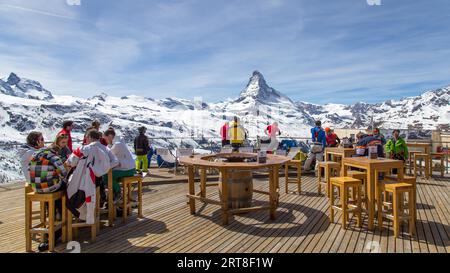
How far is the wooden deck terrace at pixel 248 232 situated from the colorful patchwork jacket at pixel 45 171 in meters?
0.76

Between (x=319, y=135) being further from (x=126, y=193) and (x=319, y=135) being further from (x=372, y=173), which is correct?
(x=126, y=193)

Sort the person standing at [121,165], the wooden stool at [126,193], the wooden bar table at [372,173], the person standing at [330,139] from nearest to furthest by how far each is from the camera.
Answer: the wooden bar table at [372,173] < the wooden stool at [126,193] < the person standing at [121,165] < the person standing at [330,139]

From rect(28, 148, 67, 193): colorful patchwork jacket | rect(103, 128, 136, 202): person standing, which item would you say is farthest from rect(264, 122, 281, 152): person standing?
rect(28, 148, 67, 193): colorful patchwork jacket

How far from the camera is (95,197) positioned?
14.1 ft

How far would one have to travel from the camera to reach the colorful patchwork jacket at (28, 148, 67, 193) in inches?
153

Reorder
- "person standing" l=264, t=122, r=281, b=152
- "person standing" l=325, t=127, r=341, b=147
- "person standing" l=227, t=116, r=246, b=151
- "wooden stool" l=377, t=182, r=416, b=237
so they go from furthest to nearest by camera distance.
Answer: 1. "person standing" l=264, t=122, r=281, b=152
2. "person standing" l=227, t=116, r=246, b=151
3. "person standing" l=325, t=127, r=341, b=147
4. "wooden stool" l=377, t=182, r=416, b=237

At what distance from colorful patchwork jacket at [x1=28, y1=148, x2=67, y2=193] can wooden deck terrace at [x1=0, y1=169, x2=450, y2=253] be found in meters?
0.76

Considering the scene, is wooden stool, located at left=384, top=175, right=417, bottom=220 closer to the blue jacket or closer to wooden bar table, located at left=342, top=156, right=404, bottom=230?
wooden bar table, located at left=342, top=156, right=404, bottom=230

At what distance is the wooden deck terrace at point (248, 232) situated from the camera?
3977mm

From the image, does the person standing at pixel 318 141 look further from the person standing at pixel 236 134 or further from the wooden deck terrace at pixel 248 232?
the wooden deck terrace at pixel 248 232

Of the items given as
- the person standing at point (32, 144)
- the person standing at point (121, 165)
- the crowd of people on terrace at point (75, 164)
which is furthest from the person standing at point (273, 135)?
the person standing at point (32, 144)

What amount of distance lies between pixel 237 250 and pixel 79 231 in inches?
86.9
